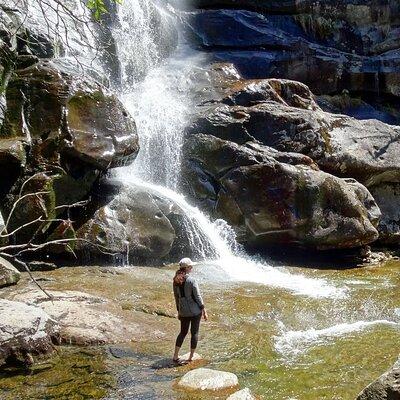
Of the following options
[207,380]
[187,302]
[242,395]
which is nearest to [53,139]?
[187,302]

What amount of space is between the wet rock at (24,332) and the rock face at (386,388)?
5454 mm

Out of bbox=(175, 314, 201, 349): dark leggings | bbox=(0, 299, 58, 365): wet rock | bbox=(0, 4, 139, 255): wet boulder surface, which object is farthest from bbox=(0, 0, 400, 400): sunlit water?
bbox=(0, 4, 139, 255): wet boulder surface

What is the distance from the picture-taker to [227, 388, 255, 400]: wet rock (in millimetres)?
7125

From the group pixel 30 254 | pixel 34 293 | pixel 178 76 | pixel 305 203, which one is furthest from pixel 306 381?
pixel 178 76

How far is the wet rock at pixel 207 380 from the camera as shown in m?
7.61

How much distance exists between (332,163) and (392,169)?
8.02ft

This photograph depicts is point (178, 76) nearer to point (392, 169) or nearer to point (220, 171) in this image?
point (220, 171)

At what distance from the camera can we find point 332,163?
66.1 ft

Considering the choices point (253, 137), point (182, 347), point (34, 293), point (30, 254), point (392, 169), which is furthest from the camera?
point (392, 169)

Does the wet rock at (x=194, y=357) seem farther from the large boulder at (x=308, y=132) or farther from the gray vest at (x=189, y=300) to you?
the large boulder at (x=308, y=132)

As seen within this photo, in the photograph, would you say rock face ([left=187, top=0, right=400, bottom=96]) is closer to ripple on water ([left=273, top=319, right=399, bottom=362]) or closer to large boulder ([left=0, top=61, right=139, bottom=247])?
large boulder ([left=0, top=61, right=139, bottom=247])

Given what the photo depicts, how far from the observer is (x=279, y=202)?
1727 centimetres

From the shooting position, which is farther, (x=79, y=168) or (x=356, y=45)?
(x=356, y=45)

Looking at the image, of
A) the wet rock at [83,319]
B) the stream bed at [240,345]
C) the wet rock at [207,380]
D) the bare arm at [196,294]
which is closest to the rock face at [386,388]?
the stream bed at [240,345]
